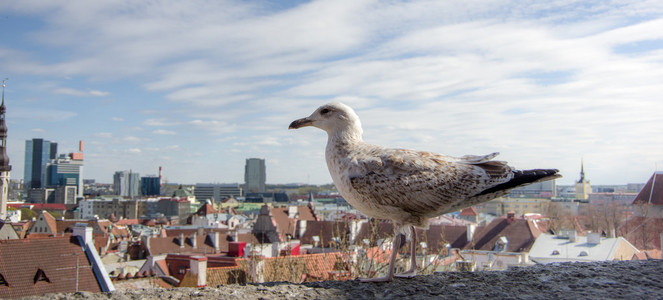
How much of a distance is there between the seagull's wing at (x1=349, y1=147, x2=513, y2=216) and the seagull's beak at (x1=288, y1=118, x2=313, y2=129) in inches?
23.4

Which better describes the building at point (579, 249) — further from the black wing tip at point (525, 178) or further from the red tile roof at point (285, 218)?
the red tile roof at point (285, 218)

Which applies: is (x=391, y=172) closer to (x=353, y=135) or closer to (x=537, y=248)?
(x=353, y=135)

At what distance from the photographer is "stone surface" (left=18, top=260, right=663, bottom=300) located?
330cm

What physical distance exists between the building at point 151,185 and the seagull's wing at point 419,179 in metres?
202

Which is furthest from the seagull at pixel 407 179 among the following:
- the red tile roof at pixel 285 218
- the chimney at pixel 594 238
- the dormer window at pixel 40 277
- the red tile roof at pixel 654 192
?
the red tile roof at pixel 285 218

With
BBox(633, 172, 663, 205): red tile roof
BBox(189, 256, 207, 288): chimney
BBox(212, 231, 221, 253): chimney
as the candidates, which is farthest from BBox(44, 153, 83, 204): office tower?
BBox(633, 172, 663, 205): red tile roof

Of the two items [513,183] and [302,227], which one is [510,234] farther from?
[513,183]

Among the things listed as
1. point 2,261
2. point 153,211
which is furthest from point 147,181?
point 2,261

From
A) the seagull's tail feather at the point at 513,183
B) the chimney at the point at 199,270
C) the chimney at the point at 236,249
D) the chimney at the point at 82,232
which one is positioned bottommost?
the chimney at the point at 236,249

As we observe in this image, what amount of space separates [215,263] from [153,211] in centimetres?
8500

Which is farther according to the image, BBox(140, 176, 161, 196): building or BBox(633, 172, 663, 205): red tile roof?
BBox(140, 176, 161, 196): building

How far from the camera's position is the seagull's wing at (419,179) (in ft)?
12.7

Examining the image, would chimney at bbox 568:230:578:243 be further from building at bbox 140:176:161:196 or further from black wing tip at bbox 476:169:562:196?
building at bbox 140:176:161:196

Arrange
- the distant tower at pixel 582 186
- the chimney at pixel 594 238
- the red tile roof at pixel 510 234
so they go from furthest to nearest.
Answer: the distant tower at pixel 582 186 < the red tile roof at pixel 510 234 < the chimney at pixel 594 238
